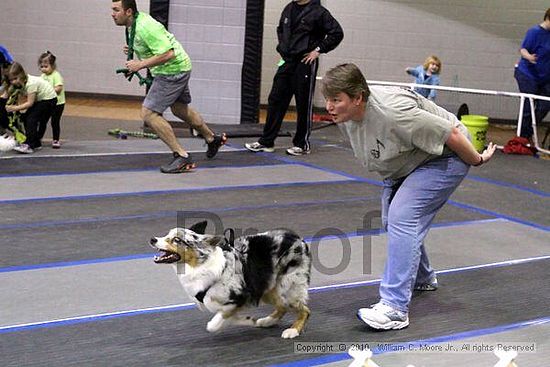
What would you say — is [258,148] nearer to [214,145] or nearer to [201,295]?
[214,145]

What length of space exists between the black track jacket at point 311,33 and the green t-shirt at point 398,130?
5.33m

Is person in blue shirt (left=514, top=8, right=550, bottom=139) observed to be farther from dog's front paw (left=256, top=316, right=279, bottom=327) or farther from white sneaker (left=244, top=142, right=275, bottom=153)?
dog's front paw (left=256, top=316, right=279, bottom=327)

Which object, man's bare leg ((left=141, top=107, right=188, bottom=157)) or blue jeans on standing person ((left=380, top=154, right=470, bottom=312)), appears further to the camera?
man's bare leg ((left=141, top=107, right=188, bottom=157))

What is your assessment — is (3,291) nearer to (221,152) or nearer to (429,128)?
(429,128)

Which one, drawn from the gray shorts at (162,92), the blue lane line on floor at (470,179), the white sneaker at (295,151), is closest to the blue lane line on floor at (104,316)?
the blue lane line on floor at (470,179)

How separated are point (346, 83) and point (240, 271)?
1.07 m

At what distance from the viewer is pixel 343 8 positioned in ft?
44.8

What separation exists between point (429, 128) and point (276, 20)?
31.7 ft

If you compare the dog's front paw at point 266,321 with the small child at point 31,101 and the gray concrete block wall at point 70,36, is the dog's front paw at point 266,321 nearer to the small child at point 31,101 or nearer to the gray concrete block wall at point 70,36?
the small child at point 31,101

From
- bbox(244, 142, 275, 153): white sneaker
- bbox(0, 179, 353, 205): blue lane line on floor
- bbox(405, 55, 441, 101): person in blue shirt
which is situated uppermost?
bbox(405, 55, 441, 101): person in blue shirt

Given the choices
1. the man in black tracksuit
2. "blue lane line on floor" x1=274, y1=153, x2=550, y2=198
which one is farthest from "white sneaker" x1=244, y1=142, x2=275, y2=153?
"blue lane line on floor" x1=274, y1=153, x2=550, y2=198

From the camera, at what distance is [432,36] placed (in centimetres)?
1373

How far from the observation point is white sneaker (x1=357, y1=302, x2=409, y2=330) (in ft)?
14.6

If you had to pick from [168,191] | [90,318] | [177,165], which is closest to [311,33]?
[177,165]
